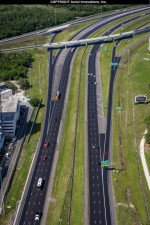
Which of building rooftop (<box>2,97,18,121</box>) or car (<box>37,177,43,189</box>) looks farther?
building rooftop (<box>2,97,18,121</box>)

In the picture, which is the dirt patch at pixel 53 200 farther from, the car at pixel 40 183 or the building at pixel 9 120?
the building at pixel 9 120

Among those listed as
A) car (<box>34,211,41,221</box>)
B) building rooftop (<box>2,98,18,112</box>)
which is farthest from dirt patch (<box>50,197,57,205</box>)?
building rooftop (<box>2,98,18,112</box>)

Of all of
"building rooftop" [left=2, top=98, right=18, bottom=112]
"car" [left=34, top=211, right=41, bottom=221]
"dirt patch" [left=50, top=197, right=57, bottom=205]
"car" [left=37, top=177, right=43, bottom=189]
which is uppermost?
"building rooftop" [left=2, top=98, right=18, bottom=112]

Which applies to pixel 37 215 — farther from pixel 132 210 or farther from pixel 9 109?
pixel 9 109

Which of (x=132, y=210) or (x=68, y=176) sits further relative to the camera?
(x=68, y=176)

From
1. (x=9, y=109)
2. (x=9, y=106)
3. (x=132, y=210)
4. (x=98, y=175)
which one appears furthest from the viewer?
(x=9, y=106)

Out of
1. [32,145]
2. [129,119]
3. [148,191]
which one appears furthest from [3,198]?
[129,119]

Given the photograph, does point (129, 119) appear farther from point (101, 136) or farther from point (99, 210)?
point (99, 210)

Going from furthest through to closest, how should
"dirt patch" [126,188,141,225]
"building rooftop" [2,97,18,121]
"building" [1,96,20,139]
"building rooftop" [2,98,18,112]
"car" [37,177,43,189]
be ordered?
"building rooftop" [2,98,18,112] < "building rooftop" [2,97,18,121] < "building" [1,96,20,139] < "car" [37,177,43,189] < "dirt patch" [126,188,141,225]

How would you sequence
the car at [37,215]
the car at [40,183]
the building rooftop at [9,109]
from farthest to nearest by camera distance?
the building rooftop at [9,109] → the car at [40,183] → the car at [37,215]

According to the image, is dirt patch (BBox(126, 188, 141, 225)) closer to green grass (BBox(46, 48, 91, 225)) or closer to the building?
green grass (BBox(46, 48, 91, 225))

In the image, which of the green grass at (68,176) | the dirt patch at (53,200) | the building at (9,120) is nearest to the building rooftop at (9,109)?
the building at (9,120)

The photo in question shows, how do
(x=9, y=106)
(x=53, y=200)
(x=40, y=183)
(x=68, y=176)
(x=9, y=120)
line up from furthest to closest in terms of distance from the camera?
(x=9, y=106) < (x=9, y=120) < (x=68, y=176) < (x=40, y=183) < (x=53, y=200)

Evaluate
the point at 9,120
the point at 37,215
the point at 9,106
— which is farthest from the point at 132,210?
the point at 9,106
